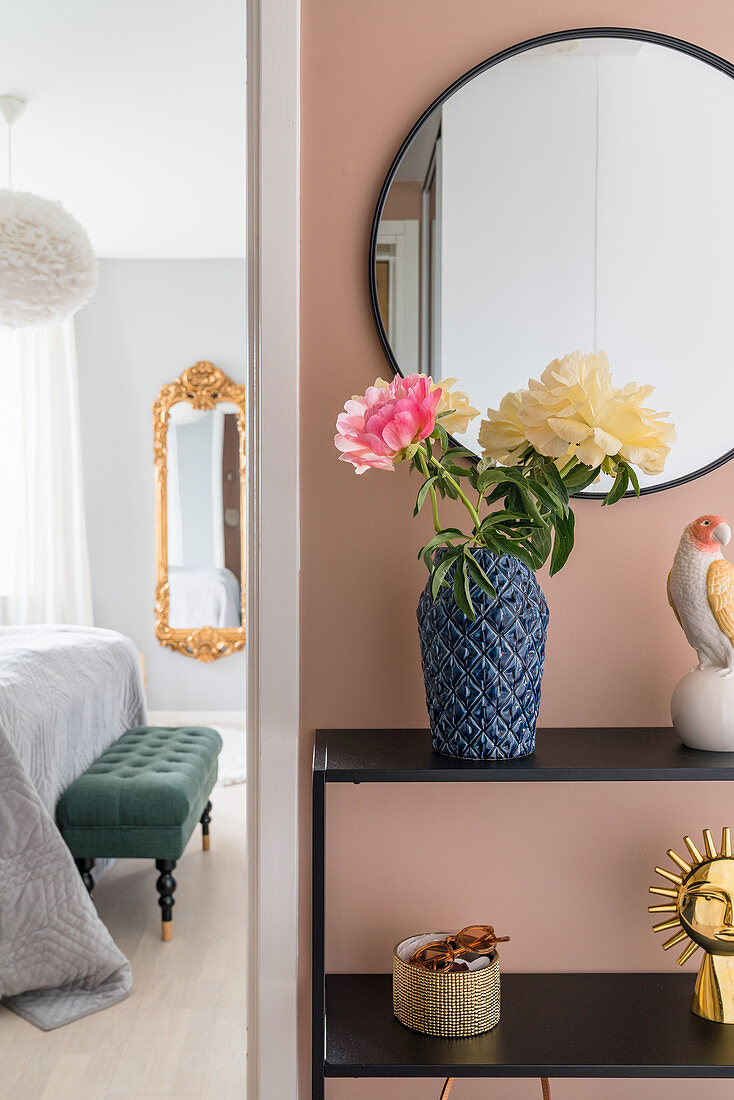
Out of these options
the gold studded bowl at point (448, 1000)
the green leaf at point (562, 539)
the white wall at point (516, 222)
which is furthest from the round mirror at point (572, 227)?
the gold studded bowl at point (448, 1000)

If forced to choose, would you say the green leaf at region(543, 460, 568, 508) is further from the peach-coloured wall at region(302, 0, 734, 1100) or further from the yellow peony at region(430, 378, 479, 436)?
the peach-coloured wall at region(302, 0, 734, 1100)

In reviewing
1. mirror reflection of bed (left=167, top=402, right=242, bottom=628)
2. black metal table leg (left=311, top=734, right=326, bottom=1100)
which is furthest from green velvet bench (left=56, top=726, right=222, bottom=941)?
mirror reflection of bed (left=167, top=402, right=242, bottom=628)

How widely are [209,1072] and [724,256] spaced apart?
2000 mm

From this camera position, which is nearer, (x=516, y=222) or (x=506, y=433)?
(x=506, y=433)

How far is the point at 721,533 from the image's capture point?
1.05 metres

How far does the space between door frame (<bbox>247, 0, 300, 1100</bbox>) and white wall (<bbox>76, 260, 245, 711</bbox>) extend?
4.03 metres

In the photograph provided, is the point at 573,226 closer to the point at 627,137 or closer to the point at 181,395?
the point at 627,137

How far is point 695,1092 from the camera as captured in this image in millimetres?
1233

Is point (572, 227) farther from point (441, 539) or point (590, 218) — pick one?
point (441, 539)

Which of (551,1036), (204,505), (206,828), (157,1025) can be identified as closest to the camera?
(551,1036)

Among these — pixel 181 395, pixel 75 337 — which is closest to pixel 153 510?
pixel 181 395

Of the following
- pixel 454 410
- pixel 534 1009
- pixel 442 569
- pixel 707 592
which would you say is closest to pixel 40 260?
pixel 454 410

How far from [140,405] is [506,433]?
4512mm

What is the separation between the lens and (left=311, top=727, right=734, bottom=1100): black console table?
0.95 m
